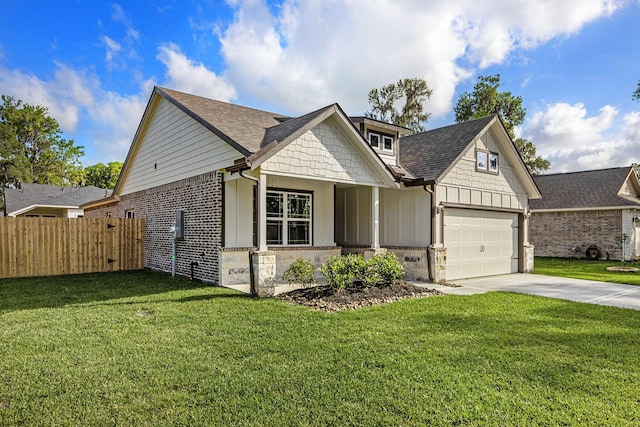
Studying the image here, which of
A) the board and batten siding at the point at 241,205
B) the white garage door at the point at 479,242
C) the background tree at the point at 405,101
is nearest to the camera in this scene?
the board and batten siding at the point at 241,205

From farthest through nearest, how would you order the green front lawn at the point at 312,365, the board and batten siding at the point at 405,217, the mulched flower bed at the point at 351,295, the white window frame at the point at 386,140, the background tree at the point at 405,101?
the background tree at the point at 405,101 < the white window frame at the point at 386,140 < the board and batten siding at the point at 405,217 < the mulched flower bed at the point at 351,295 < the green front lawn at the point at 312,365

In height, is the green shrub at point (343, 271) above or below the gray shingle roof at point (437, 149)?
below

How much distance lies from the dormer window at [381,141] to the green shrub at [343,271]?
4589mm

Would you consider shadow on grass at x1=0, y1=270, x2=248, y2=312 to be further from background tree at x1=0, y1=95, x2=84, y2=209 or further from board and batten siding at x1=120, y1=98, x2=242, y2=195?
background tree at x1=0, y1=95, x2=84, y2=209

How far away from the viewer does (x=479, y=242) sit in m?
12.9

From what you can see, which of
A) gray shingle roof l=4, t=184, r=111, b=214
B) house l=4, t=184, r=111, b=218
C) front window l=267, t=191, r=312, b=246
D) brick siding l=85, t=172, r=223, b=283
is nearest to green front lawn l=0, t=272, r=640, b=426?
brick siding l=85, t=172, r=223, b=283

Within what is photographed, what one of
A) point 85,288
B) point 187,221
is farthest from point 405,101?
point 85,288

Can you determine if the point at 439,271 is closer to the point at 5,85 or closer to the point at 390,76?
the point at 390,76

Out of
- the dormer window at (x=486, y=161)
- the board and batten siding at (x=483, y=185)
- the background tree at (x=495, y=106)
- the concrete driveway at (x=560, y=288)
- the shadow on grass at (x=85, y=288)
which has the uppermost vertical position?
the background tree at (x=495, y=106)

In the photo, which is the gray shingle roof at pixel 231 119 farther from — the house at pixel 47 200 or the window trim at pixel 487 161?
the house at pixel 47 200

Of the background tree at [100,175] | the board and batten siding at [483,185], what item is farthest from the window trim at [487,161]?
the background tree at [100,175]

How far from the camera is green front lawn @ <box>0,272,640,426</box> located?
3215 millimetres

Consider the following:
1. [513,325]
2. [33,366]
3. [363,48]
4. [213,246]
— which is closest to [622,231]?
[363,48]

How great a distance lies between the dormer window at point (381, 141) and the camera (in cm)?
1198
